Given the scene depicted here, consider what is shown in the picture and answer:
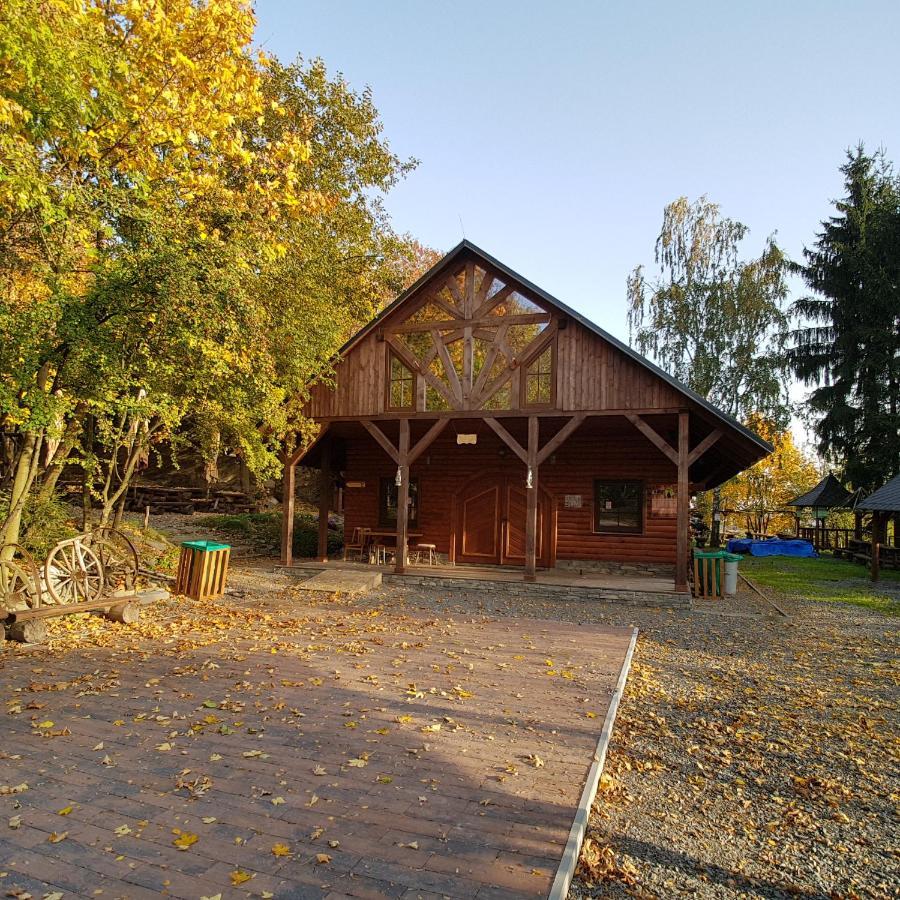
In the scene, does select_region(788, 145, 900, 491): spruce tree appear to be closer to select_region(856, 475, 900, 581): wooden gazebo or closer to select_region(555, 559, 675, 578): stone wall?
select_region(856, 475, 900, 581): wooden gazebo

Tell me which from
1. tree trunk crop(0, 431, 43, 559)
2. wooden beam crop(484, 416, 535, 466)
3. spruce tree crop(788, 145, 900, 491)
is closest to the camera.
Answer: tree trunk crop(0, 431, 43, 559)

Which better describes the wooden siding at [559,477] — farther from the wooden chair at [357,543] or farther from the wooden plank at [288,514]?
the wooden plank at [288,514]

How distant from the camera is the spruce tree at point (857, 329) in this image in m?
25.2

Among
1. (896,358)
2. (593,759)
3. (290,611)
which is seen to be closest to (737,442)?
(290,611)

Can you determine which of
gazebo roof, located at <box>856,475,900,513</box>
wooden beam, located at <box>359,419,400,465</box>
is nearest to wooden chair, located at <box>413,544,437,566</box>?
wooden beam, located at <box>359,419,400,465</box>

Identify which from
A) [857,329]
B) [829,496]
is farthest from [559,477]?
[857,329]

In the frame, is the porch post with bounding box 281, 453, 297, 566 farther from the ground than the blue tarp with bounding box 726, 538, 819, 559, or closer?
farther from the ground

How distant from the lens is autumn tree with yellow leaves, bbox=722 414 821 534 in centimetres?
3544

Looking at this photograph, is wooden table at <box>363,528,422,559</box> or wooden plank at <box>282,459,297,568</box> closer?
wooden plank at <box>282,459,297,568</box>

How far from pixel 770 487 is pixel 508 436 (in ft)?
98.9

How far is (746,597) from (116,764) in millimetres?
12521

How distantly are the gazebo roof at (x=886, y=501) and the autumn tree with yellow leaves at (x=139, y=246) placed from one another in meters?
13.9

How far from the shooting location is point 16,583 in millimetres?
8734

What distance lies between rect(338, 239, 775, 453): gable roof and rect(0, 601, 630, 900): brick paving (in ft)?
20.8
